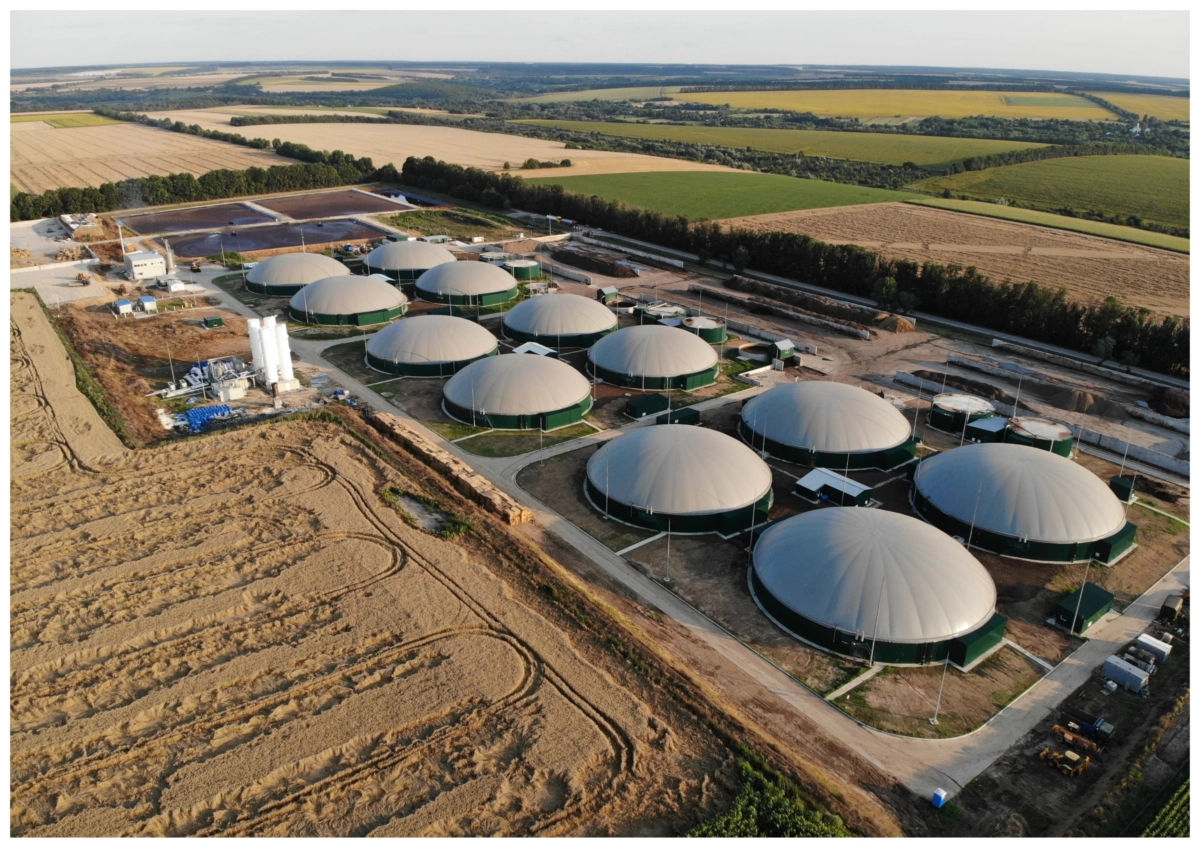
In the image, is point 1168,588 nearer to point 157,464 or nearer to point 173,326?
point 157,464

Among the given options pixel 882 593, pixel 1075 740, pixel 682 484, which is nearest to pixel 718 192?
pixel 682 484

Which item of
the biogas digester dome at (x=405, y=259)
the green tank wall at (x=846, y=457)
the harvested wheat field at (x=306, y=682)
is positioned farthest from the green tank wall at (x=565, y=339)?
the harvested wheat field at (x=306, y=682)

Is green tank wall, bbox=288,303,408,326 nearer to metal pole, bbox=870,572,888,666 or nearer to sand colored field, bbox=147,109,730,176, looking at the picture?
metal pole, bbox=870,572,888,666

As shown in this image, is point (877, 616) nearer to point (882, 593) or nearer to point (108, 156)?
point (882, 593)

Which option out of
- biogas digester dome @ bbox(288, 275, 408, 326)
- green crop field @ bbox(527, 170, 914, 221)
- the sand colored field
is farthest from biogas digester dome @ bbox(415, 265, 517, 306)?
the sand colored field

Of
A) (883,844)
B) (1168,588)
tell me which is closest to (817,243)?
(1168,588)

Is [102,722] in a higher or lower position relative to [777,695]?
higher
